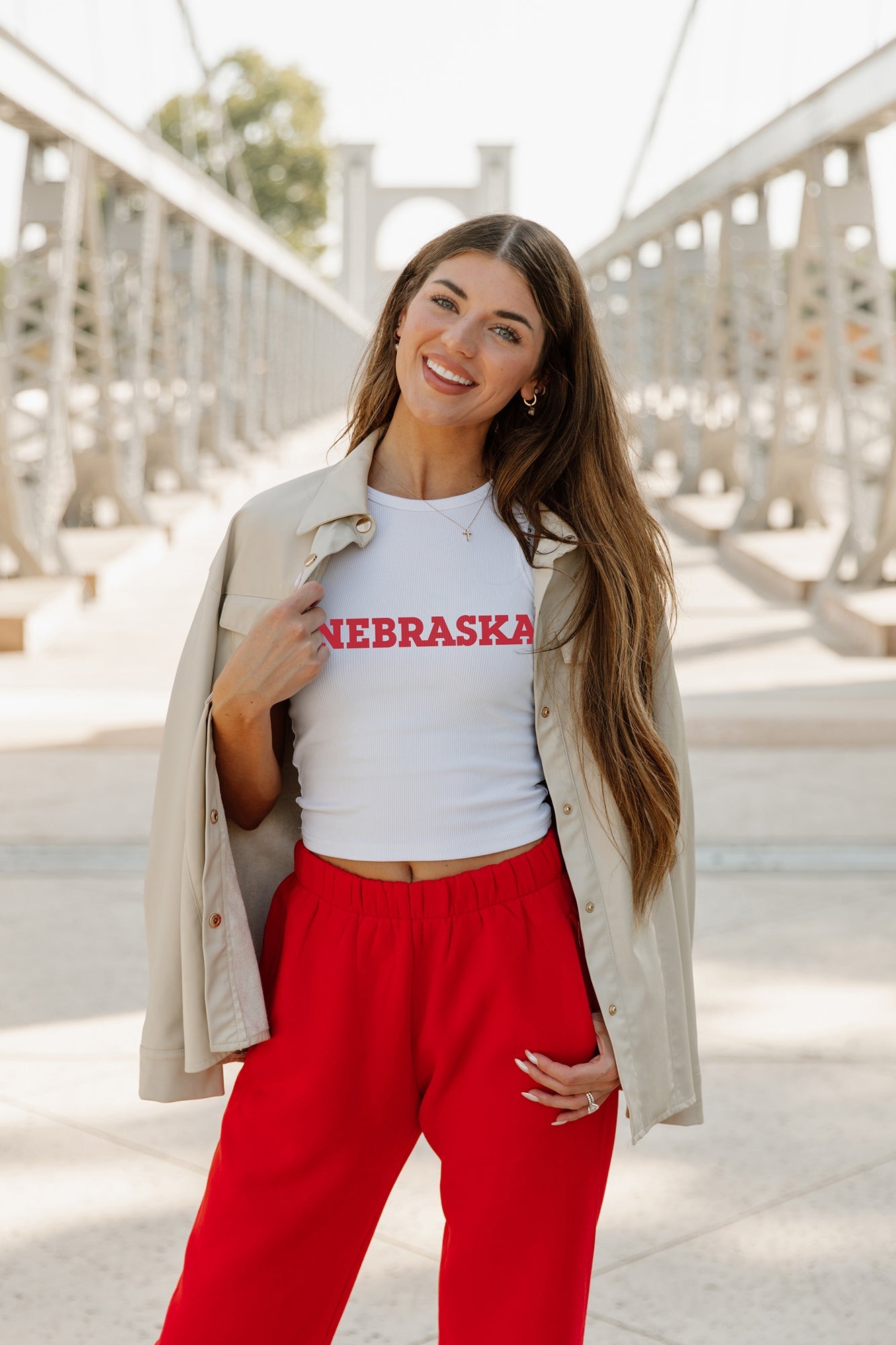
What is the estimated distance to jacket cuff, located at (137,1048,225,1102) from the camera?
165cm

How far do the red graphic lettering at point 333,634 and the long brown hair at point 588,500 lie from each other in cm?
22

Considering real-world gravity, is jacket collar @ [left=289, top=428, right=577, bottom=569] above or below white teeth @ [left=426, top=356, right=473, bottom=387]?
below

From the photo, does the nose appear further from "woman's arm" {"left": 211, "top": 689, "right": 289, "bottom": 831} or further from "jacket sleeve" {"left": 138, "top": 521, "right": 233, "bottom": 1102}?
"woman's arm" {"left": 211, "top": 689, "right": 289, "bottom": 831}

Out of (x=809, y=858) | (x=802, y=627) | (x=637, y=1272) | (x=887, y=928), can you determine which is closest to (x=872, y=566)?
(x=802, y=627)

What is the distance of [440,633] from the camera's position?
1631mm

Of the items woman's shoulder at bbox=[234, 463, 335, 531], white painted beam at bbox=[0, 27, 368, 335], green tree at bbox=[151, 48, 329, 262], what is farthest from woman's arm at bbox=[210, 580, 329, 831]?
green tree at bbox=[151, 48, 329, 262]

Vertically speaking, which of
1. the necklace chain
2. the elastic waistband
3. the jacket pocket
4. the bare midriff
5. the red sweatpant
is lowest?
the red sweatpant

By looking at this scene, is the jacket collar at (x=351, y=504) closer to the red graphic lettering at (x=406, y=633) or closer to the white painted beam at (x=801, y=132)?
the red graphic lettering at (x=406, y=633)

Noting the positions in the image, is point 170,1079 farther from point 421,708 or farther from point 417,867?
point 421,708

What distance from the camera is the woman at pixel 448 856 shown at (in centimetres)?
157

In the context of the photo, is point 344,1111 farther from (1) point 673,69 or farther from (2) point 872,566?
(1) point 673,69

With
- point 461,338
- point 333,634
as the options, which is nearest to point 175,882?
point 333,634

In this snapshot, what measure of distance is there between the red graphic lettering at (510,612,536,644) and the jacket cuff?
0.56 meters

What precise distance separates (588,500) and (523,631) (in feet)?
0.66
